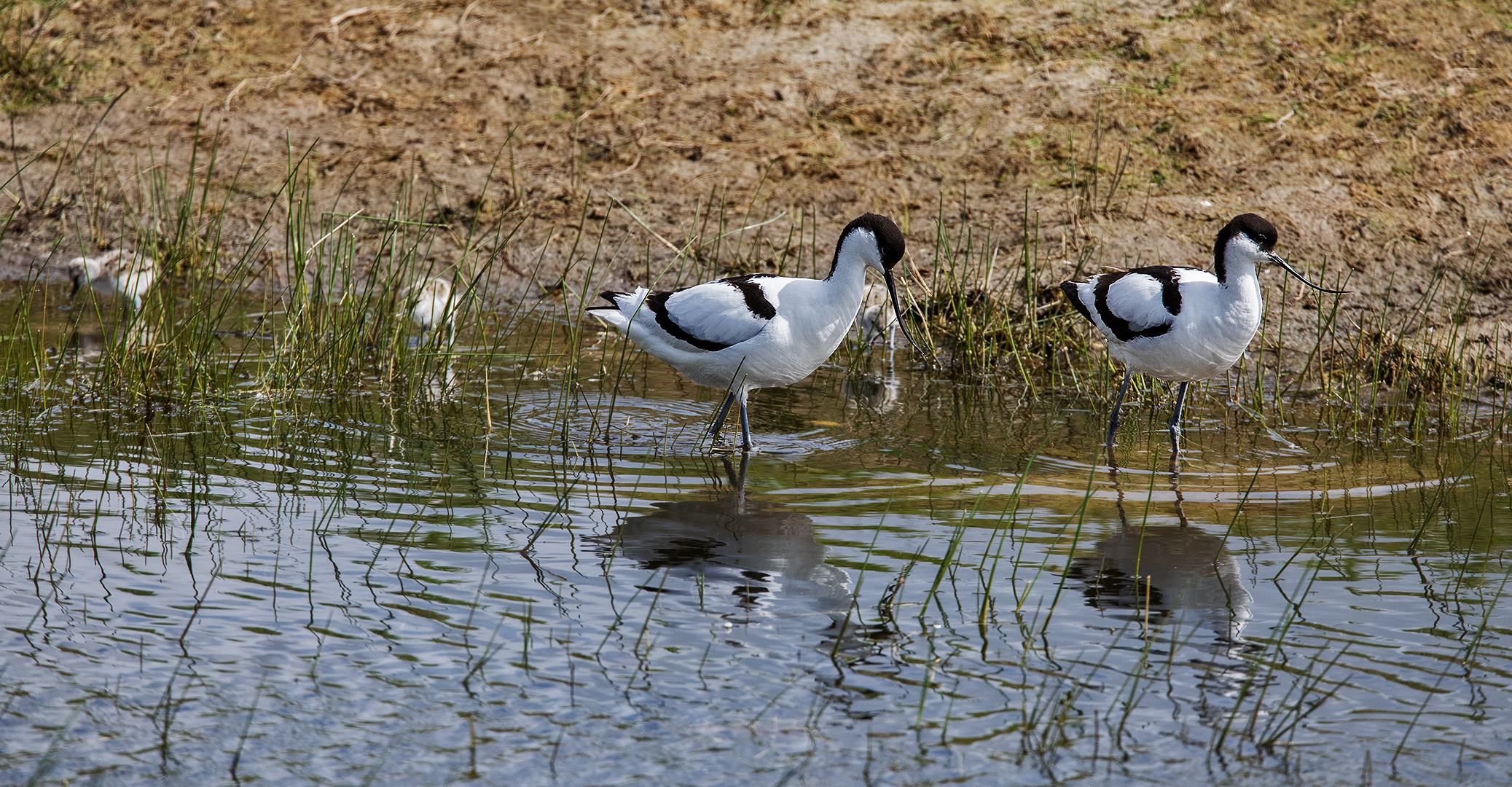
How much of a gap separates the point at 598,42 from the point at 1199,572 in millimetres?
8584

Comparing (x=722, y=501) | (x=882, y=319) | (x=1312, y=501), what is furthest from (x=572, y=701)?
(x=882, y=319)

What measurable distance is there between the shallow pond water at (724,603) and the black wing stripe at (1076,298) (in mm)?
672

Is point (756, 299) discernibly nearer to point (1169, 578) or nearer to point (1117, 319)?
point (1117, 319)

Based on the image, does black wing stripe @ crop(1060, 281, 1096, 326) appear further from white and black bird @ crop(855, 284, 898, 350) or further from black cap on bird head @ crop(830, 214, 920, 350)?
black cap on bird head @ crop(830, 214, 920, 350)

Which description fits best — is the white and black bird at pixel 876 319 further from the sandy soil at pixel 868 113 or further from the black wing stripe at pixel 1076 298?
the black wing stripe at pixel 1076 298

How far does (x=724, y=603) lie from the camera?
189 inches

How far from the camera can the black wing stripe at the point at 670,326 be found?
6.97m

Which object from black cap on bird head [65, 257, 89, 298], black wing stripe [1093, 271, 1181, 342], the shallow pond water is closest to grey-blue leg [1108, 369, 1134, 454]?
the shallow pond water

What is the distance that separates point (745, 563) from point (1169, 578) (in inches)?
61.0

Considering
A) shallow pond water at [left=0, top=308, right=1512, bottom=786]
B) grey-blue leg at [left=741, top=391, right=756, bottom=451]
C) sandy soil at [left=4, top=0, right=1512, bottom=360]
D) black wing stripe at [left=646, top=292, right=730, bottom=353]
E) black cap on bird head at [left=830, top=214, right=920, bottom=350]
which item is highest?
sandy soil at [left=4, top=0, right=1512, bottom=360]

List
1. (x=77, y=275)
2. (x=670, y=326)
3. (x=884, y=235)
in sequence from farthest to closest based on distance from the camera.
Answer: (x=77, y=275)
(x=670, y=326)
(x=884, y=235)

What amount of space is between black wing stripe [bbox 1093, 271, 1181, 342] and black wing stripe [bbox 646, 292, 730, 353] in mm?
2013

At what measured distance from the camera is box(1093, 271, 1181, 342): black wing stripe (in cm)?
708

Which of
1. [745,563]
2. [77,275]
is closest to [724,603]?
[745,563]
